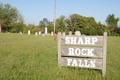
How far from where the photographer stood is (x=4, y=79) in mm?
3881

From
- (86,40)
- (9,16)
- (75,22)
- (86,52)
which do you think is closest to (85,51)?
(86,52)

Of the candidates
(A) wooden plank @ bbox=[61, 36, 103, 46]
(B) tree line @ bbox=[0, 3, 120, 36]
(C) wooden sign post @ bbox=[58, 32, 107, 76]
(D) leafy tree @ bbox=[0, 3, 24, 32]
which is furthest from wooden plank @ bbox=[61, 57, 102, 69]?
(D) leafy tree @ bbox=[0, 3, 24, 32]

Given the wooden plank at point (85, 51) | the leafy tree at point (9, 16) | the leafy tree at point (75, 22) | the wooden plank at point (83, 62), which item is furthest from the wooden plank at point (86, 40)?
the leafy tree at point (75, 22)

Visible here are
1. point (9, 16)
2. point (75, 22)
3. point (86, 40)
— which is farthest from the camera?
point (75, 22)

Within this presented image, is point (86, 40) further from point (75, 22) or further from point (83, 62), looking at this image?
point (75, 22)

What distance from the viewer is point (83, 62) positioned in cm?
456

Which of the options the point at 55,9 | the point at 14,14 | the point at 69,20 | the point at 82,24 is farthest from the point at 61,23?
the point at 55,9

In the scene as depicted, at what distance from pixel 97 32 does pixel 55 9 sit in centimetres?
3496

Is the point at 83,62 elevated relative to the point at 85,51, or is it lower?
lower

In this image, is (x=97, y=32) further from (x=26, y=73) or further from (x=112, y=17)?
(x=26, y=73)

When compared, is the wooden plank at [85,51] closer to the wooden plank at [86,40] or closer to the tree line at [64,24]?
the wooden plank at [86,40]

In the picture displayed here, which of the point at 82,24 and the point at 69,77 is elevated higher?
the point at 82,24

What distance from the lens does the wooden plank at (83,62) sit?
14.6ft

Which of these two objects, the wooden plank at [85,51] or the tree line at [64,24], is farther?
the tree line at [64,24]
